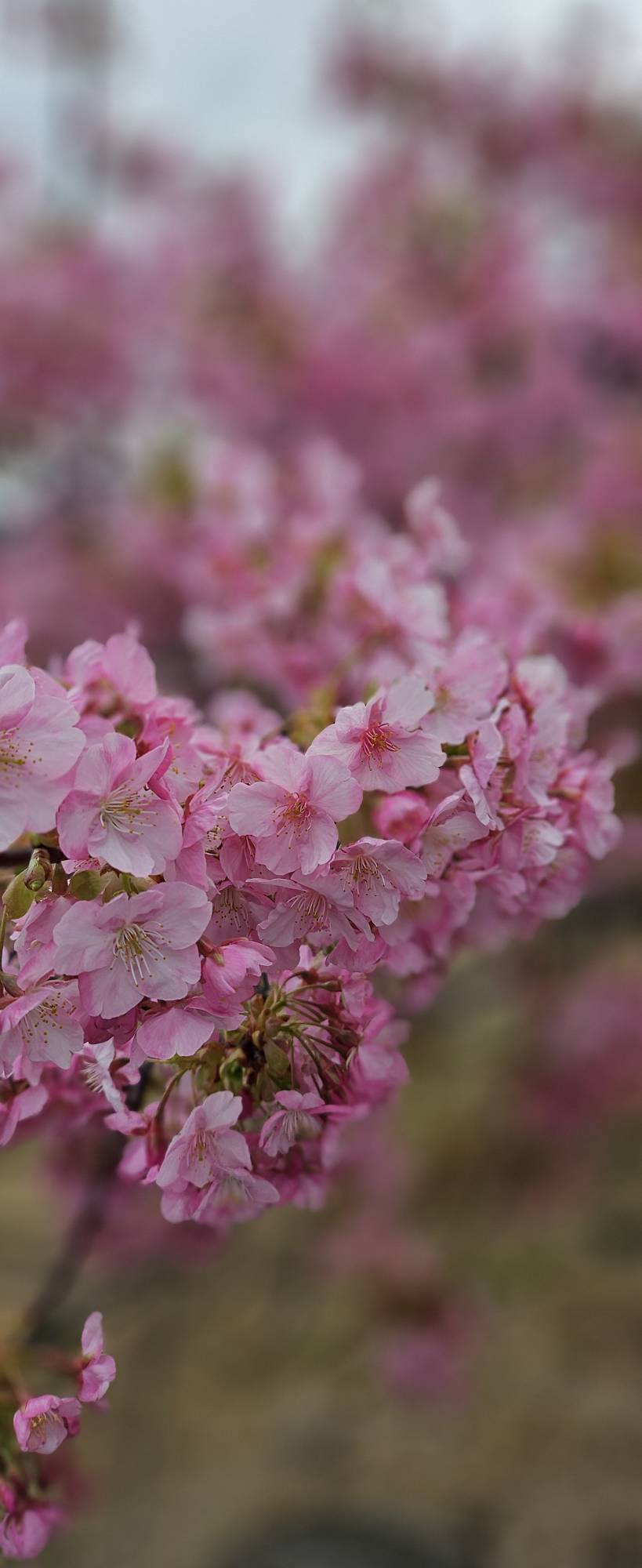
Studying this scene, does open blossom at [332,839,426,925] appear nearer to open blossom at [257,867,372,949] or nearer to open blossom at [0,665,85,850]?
open blossom at [257,867,372,949]

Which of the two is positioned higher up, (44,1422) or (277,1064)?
(277,1064)

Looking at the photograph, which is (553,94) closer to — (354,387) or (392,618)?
(354,387)

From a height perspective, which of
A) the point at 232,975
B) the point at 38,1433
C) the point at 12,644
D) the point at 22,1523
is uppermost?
the point at 12,644

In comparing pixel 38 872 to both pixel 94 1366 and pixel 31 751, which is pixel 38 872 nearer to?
pixel 31 751

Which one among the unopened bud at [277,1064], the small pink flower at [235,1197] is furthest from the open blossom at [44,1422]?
the unopened bud at [277,1064]

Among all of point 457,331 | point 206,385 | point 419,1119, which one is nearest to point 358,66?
point 457,331

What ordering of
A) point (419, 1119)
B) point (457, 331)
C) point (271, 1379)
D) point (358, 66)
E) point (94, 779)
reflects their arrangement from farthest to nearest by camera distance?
1. point (358, 66)
2. point (419, 1119)
3. point (457, 331)
4. point (271, 1379)
5. point (94, 779)

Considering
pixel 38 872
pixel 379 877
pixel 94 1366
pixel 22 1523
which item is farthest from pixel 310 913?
pixel 22 1523
